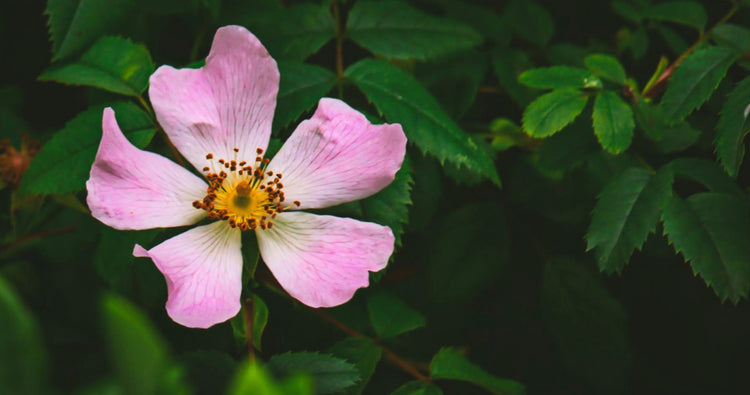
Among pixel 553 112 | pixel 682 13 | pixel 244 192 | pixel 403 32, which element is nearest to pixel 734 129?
pixel 553 112

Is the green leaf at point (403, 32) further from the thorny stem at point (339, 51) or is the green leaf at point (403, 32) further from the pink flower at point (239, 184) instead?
the pink flower at point (239, 184)

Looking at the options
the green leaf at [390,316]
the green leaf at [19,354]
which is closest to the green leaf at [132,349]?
the green leaf at [19,354]

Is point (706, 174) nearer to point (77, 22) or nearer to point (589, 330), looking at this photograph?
point (589, 330)

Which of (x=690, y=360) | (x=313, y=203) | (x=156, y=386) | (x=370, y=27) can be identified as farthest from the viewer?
(x=690, y=360)

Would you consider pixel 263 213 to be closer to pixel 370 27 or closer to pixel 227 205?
pixel 227 205

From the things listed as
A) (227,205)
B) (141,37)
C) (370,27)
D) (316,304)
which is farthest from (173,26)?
(316,304)

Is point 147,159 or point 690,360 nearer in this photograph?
point 147,159
